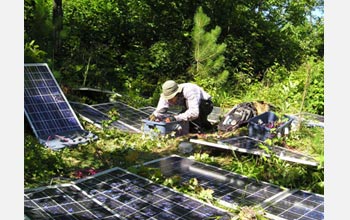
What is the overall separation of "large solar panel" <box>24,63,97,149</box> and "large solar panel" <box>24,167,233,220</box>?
67.9 inches

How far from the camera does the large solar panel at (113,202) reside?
3.48 metres

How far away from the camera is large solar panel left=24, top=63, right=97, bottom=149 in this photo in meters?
5.97

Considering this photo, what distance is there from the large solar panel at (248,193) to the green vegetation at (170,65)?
0.71ft

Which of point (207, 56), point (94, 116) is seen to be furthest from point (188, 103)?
point (207, 56)

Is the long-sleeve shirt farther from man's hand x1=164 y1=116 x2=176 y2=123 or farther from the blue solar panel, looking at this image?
the blue solar panel

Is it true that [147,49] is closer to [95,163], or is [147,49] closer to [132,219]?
[95,163]

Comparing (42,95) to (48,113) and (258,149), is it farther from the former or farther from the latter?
(258,149)

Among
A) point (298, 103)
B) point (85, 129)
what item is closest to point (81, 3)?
point (85, 129)

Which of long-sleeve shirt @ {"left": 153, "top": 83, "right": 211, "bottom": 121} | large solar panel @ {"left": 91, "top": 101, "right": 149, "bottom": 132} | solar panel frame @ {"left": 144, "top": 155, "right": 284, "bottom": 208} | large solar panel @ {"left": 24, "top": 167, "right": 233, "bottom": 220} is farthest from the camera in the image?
large solar panel @ {"left": 91, "top": 101, "right": 149, "bottom": 132}

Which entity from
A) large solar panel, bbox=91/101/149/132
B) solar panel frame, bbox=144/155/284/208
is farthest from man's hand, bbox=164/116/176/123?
solar panel frame, bbox=144/155/284/208

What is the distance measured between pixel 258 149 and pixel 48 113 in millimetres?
3604

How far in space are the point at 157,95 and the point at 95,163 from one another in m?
4.73

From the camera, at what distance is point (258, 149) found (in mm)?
5309

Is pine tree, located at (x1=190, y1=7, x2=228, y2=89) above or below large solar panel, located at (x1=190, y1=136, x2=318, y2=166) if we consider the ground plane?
above
